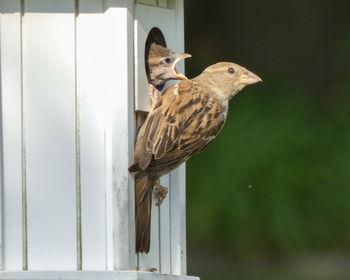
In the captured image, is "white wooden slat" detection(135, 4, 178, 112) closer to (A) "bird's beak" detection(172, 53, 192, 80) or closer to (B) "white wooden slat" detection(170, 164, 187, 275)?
(A) "bird's beak" detection(172, 53, 192, 80)

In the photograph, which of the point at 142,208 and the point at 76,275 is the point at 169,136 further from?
the point at 76,275

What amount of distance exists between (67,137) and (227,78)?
1.02 m

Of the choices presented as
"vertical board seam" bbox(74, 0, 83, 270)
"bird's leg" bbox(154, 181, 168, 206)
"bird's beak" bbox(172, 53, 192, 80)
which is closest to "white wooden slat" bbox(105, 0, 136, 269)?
"vertical board seam" bbox(74, 0, 83, 270)

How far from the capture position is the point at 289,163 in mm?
9148

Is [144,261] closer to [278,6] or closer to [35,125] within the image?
[35,125]

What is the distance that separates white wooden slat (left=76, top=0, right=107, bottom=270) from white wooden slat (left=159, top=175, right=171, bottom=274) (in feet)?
1.77

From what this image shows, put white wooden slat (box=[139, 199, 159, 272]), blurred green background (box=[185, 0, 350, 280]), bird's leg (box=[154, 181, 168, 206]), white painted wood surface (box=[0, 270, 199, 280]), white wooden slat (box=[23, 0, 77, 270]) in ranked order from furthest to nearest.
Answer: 1. blurred green background (box=[185, 0, 350, 280])
2. bird's leg (box=[154, 181, 168, 206])
3. white wooden slat (box=[139, 199, 159, 272])
4. white wooden slat (box=[23, 0, 77, 270])
5. white painted wood surface (box=[0, 270, 199, 280])

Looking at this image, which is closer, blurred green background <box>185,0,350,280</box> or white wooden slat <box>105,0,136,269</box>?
white wooden slat <box>105,0,136,269</box>

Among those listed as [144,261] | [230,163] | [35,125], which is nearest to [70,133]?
[35,125]

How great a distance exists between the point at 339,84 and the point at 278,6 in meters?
0.71

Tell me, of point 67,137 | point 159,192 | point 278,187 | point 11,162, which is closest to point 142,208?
point 159,192

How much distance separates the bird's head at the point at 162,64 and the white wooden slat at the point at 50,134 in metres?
0.55

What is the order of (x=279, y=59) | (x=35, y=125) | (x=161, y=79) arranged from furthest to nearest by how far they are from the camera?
(x=279, y=59) → (x=161, y=79) → (x=35, y=125)

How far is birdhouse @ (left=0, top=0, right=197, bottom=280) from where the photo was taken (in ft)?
22.1
